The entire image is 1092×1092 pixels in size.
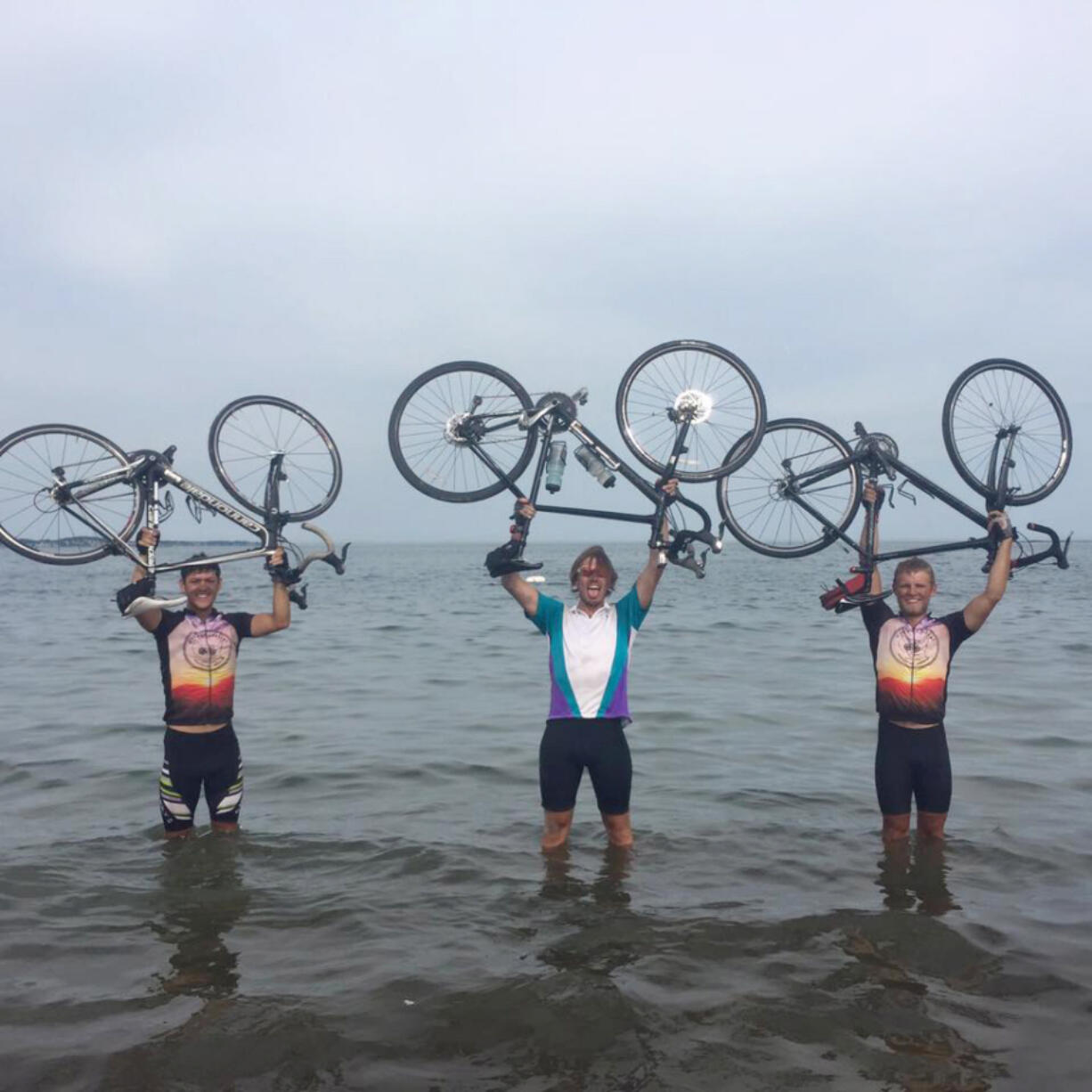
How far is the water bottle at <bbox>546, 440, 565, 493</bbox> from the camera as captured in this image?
25.2 feet

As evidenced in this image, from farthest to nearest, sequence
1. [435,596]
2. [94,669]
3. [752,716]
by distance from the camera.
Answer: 1. [435,596]
2. [94,669]
3. [752,716]

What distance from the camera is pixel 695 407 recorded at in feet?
26.1

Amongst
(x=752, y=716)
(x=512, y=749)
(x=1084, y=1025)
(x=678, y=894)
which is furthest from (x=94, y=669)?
(x=1084, y=1025)

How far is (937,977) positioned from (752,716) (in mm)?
9035

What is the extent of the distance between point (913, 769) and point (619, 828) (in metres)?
2.27

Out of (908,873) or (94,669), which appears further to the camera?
(94,669)

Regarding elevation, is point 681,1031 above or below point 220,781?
below

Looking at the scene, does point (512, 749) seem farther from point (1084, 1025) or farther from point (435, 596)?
point (435, 596)

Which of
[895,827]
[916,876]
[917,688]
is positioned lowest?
[916,876]

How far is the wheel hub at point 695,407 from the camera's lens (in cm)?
795

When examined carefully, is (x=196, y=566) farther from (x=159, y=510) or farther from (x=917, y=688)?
(x=917, y=688)

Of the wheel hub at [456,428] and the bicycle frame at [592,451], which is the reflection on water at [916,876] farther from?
the wheel hub at [456,428]

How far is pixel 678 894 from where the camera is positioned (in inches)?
294

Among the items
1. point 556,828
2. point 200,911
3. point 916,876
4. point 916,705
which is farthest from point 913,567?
point 200,911
